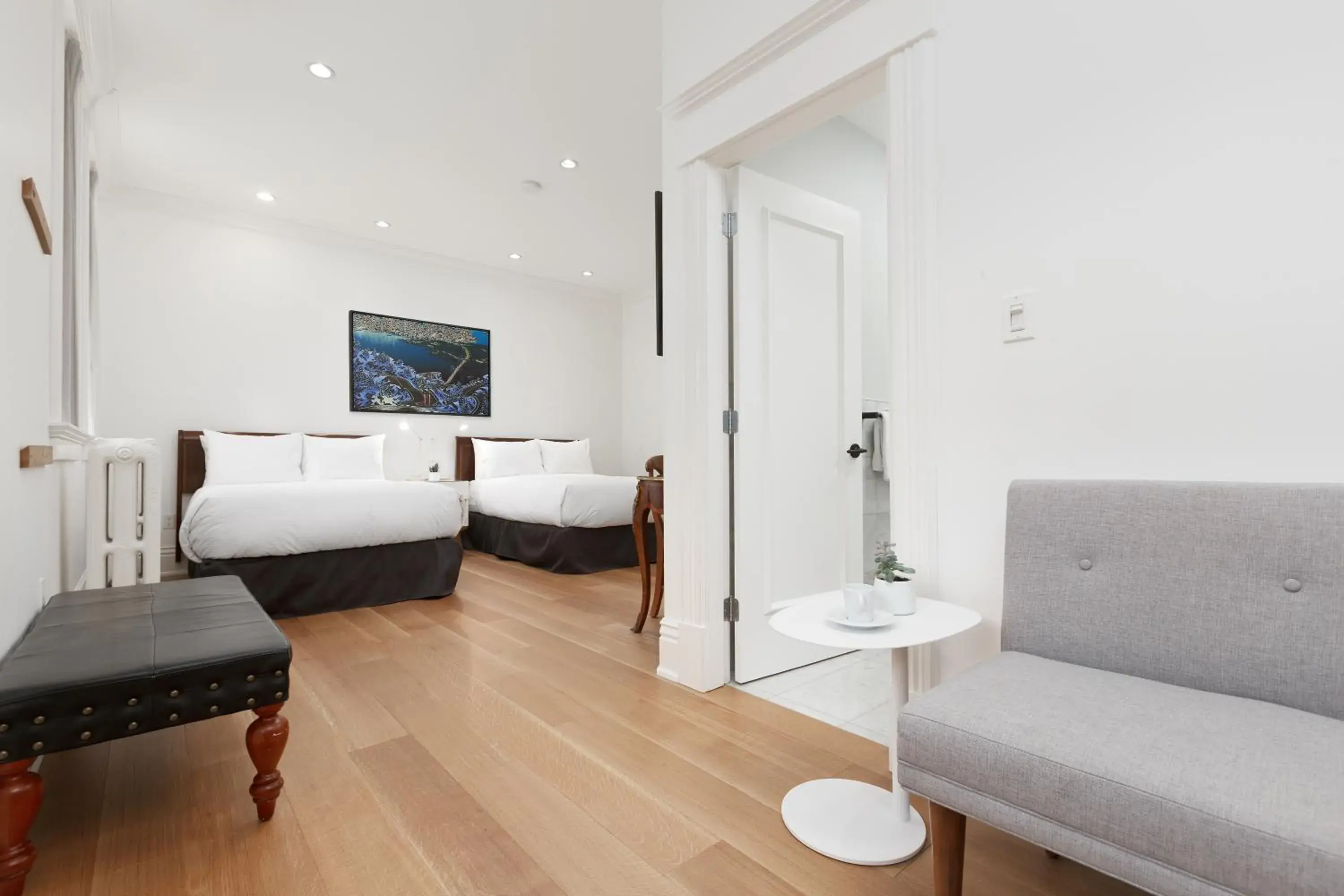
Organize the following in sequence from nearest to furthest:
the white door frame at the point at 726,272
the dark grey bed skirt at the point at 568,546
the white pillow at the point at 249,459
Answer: the white door frame at the point at 726,272 < the white pillow at the point at 249,459 < the dark grey bed skirt at the point at 568,546

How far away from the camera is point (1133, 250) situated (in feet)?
4.36

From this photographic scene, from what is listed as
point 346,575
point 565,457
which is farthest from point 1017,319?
point 565,457

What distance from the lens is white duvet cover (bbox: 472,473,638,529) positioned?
470 cm

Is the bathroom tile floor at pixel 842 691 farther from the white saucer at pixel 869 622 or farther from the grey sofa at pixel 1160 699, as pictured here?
the grey sofa at pixel 1160 699

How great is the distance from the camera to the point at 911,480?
5.48 ft

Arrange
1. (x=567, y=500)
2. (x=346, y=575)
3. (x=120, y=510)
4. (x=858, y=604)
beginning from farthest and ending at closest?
(x=567, y=500), (x=346, y=575), (x=120, y=510), (x=858, y=604)

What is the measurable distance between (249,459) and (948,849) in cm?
501

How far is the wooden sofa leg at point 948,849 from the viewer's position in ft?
3.51

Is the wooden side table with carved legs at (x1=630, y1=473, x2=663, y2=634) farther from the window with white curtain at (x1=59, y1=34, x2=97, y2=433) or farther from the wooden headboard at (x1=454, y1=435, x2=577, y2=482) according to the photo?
the wooden headboard at (x1=454, y1=435, x2=577, y2=482)

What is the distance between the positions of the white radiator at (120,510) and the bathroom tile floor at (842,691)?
8.11ft

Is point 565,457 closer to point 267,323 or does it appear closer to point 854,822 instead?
point 267,323

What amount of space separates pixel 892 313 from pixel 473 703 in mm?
1857

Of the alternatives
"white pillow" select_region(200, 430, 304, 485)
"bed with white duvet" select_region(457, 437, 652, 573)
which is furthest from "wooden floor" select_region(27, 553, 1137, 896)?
"white pillow" select_region(200, 430, 304, 485)

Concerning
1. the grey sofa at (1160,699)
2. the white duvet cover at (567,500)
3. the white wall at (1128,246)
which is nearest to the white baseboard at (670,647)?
the white wall at (1128,246)
